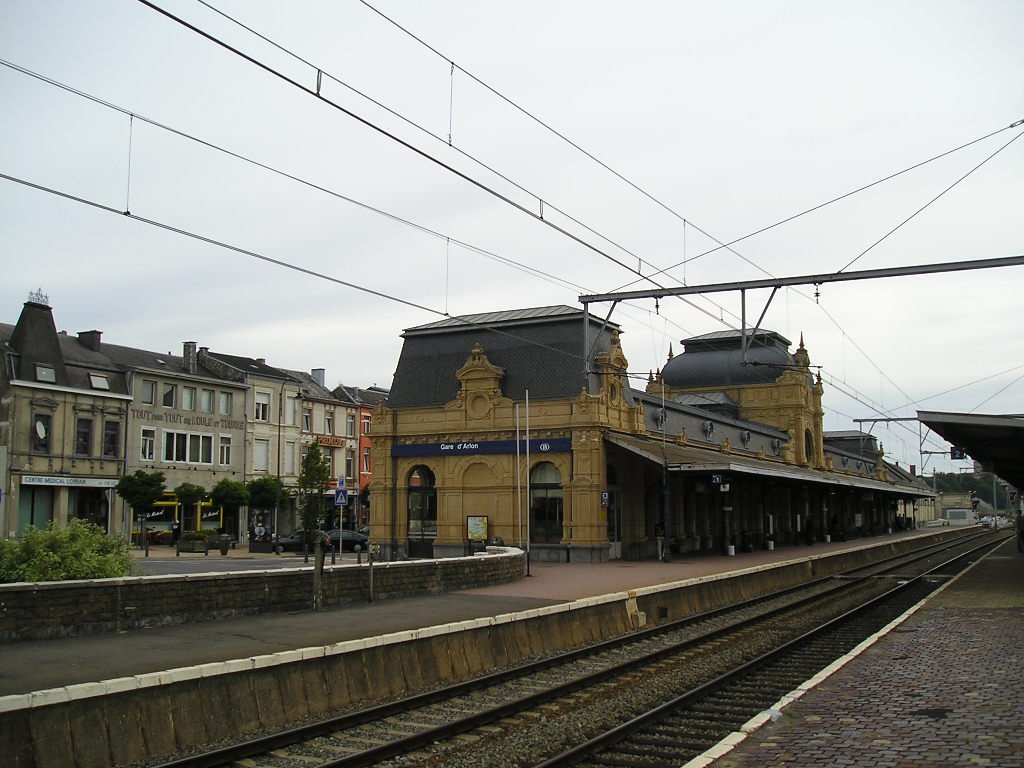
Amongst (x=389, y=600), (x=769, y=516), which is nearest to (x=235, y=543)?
(x=769, y=516)

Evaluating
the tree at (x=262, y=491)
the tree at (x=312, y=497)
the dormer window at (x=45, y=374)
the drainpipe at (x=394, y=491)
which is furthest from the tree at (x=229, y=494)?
the drainpipe at (x=394, y=491)

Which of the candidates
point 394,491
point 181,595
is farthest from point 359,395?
point 181,595

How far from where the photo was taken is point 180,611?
50.6 ft

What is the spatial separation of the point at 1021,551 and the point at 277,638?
4497 centimetres

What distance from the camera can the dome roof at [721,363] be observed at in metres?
70.2

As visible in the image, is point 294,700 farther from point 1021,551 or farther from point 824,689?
point 1021,551

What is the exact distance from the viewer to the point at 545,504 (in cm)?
3912

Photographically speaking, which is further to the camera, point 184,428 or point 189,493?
point 184,428

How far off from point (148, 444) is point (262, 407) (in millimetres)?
9163

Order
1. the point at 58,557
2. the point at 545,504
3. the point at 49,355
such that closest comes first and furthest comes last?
1. the point at 58,557
2. the point at 545,504
3. the point at 49,355

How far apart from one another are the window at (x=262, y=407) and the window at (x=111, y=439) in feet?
34.1

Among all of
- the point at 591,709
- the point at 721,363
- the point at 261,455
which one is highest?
the point at 721,363

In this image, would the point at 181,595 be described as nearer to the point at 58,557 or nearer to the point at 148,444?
the point at 58,557

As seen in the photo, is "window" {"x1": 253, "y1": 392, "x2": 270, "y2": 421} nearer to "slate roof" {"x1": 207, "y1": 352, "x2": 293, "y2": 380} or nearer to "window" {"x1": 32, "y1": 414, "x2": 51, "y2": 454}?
"slate roof" {"x1": 207, "y1": 352, "x2": 293, "y2": 380}
